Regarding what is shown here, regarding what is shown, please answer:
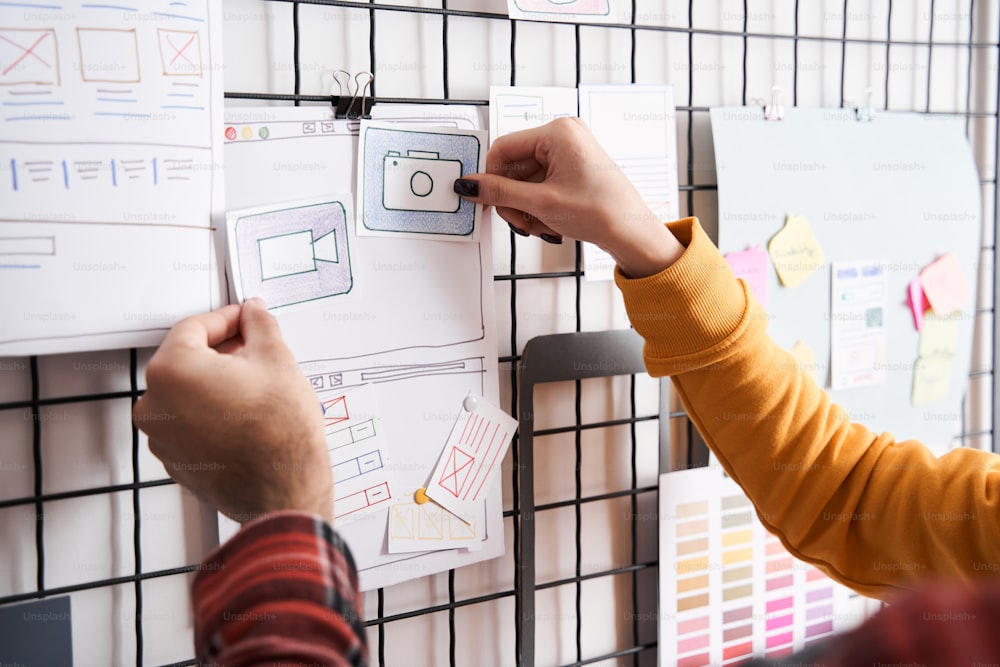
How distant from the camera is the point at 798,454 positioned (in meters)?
0.74

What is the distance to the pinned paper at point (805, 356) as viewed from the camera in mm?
943

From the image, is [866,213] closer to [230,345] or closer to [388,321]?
[388,321]

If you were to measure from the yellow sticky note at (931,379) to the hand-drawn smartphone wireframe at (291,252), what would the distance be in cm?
80

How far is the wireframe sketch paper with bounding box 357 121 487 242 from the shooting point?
0.71 metres

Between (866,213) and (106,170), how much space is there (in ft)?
2.92

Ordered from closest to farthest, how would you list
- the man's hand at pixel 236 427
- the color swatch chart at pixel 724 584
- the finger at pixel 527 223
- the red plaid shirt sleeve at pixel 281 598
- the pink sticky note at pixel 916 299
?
the red plaid shirt sleeve at pixel 281 598, the man's hand at pixel 236 427, the finger at pixel 527 223, the color swatch chart at pixel 724 584, the pink sticky note at pixel 916 299

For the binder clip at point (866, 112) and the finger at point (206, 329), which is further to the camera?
the binder clip at point (866, 112)

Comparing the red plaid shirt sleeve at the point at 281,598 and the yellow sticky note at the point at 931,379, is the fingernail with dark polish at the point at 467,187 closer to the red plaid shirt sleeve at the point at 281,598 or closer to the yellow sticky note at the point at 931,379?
the red plaid shirt sleeve at the point at 281,598

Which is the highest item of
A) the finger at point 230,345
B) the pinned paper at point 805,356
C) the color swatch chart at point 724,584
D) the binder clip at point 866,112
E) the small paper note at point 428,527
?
the binder clip at point 866,112

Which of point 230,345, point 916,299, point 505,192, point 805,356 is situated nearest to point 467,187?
point 505,192

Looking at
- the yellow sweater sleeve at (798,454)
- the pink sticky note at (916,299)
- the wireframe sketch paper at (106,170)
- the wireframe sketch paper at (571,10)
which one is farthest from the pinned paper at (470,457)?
the pink sticky note at (916,299)

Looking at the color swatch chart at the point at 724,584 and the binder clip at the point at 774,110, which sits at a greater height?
the binder clip at the point at 774,110

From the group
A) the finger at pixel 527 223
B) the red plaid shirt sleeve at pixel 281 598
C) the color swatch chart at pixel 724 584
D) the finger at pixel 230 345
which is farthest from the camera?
the color swatch chart at pixel 724 584

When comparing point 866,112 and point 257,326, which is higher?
point 866,112
